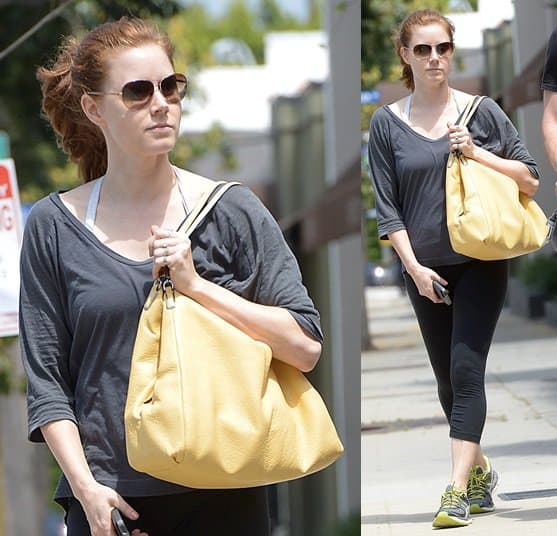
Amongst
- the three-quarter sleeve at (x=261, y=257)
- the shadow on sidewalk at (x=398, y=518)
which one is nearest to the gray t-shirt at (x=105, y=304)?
the three-quarter sleeve at (x=261, y=257)

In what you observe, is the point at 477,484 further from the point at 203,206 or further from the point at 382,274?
the point at 203,206

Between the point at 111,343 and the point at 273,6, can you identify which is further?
the point at 273,6

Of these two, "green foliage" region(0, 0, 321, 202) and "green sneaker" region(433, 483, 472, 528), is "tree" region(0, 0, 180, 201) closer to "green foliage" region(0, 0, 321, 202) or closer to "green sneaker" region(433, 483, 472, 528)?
"green foliage" region(0, 0, 321, 202)

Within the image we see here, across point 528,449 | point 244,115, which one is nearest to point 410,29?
point 528,449

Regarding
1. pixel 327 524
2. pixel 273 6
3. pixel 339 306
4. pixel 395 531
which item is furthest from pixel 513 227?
pixel 273 6

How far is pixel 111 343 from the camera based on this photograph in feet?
9.07

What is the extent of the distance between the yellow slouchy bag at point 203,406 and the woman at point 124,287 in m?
0.06

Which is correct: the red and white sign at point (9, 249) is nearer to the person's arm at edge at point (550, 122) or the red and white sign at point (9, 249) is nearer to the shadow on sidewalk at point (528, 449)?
the shadow on sidewalk at point (528, 449)

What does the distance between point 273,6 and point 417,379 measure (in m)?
64.3

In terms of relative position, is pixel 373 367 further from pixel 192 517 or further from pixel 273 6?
pixel 273 6

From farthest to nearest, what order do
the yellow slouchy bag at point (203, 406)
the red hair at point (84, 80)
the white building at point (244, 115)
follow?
1. the white building at point (244, 115)
2. the red hair at point (84, 80)
3. the yellow slouchy bag at point (203, 406)

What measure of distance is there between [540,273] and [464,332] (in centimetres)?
20

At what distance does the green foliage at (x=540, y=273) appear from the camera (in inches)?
112

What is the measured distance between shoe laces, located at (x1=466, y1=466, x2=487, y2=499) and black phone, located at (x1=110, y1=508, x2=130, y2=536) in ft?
2.23
